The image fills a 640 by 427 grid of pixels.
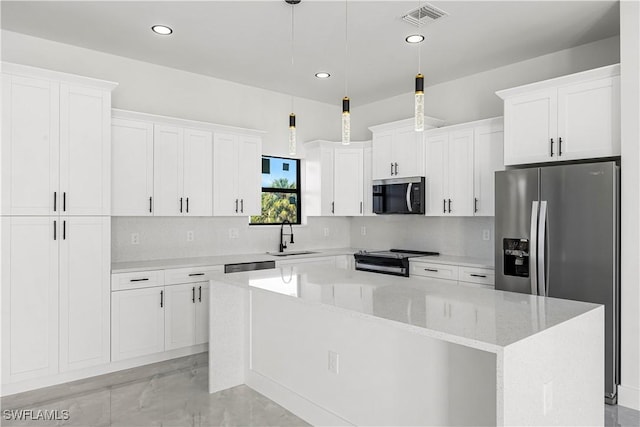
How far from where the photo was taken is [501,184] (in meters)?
3.56

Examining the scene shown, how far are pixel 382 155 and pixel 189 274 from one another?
2646mm

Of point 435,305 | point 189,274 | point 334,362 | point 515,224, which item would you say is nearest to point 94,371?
point 189,274

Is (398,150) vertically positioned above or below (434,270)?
above

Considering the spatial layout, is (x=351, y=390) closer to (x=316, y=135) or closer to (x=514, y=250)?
(x=514, y=250)

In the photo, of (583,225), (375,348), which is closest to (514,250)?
(583,225)

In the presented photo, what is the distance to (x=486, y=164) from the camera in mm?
4191

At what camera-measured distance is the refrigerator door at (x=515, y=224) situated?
3.35 meters

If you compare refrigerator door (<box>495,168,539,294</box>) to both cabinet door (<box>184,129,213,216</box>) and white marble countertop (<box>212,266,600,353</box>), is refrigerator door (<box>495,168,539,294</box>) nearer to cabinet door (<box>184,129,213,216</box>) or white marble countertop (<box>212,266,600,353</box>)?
white marble countertop (<box>212,266,600,353</box>)

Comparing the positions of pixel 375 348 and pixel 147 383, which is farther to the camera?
pixel 147 383

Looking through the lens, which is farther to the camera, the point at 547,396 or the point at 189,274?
the point at 189,274

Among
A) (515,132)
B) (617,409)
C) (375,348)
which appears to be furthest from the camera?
(515,132)

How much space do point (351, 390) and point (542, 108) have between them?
107 inches

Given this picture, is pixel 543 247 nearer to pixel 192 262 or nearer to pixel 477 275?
pixel 477 275

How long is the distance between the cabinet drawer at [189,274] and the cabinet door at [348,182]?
1.94 m
